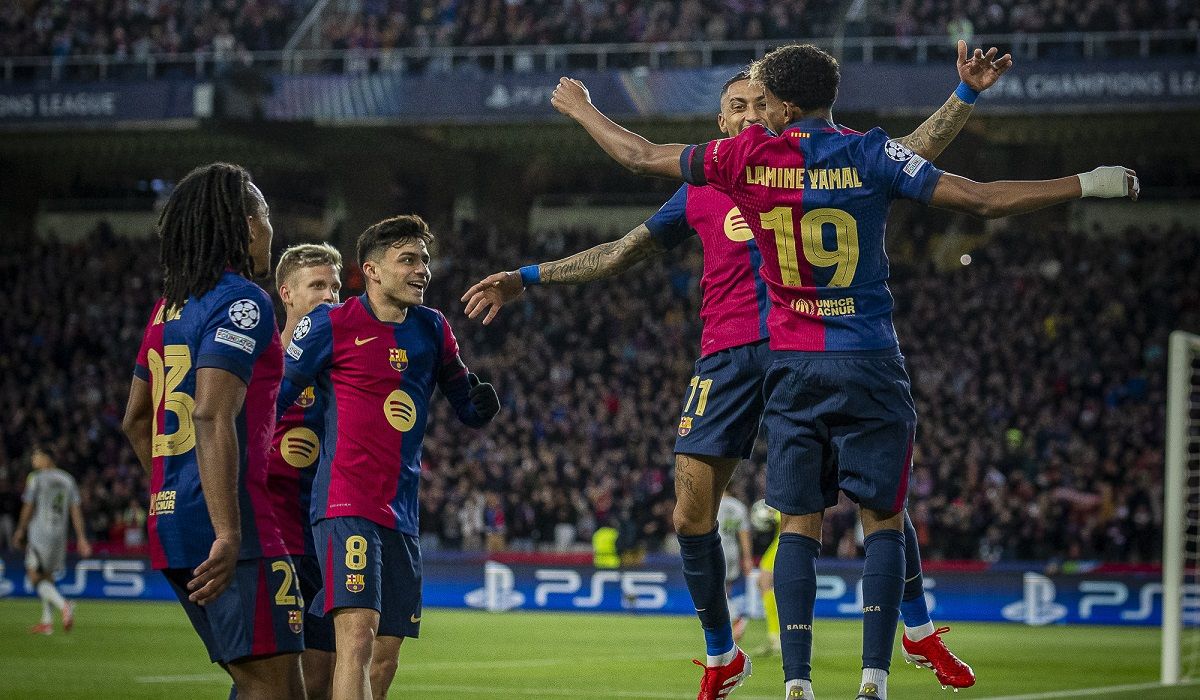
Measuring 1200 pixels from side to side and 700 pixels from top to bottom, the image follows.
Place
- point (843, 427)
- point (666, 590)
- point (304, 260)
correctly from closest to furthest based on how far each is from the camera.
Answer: point (843, 427)
point (304, 260)
point (666, 590)

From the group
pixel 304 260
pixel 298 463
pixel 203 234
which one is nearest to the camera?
pixel 203 234

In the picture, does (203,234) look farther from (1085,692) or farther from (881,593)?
(1085,692)

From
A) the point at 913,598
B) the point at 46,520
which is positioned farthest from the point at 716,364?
the point at 46,520

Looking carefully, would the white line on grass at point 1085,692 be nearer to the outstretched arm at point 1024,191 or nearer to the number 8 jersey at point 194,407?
the outstretched arm at point 1024,191

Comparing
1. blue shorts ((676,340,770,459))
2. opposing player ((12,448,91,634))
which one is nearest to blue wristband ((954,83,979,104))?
blue shorts ((676,340,770,459))

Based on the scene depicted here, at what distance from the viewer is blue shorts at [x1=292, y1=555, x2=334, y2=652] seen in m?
6.40

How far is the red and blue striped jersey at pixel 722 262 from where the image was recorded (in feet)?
20.9

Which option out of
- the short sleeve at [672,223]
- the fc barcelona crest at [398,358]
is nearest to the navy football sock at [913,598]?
the short sleeve at [672,223]

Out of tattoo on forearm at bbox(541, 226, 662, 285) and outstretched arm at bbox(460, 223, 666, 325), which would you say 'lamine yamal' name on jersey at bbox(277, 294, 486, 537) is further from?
tattoo on forearm at bbox(541, 226, 662, 285)

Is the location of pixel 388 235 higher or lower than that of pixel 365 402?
higher

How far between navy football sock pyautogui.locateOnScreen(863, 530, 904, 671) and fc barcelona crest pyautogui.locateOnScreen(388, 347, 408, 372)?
6.94 ft

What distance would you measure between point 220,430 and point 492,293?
2.15 meters

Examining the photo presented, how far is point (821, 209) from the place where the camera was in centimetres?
550

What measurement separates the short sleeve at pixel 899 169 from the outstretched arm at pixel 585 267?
1.40 m
